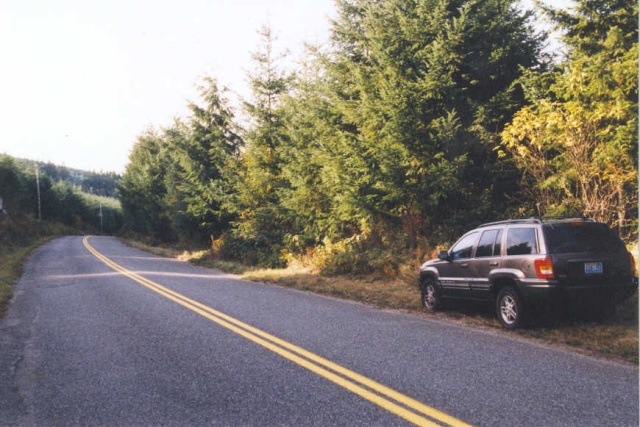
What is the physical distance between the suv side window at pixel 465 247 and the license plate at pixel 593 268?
1963 mm

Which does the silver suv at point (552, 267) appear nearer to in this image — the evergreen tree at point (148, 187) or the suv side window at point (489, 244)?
the suv side window at point (489, 244)

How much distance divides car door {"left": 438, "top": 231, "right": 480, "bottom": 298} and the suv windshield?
1.62m

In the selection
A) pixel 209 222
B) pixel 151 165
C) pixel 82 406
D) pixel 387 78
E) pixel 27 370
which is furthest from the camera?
pixel 151 165

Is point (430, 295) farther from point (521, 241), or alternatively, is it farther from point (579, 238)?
point (579, 238)

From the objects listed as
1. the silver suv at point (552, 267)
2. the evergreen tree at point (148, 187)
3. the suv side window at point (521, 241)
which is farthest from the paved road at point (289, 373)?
the evergreen tree at point (148, 187)

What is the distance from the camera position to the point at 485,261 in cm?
784

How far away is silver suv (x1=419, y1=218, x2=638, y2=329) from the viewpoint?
21.9ft

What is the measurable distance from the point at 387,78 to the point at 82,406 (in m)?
11.4

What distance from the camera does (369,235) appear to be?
1501 centimetres

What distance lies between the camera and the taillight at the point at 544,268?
21.8ft

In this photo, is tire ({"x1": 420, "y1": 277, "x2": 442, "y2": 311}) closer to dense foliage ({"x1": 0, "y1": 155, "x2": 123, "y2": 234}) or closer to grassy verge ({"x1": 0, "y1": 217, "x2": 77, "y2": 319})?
grassy verge ({"x1": 0, "y1": 217, "x2": 77, "y2": 319})

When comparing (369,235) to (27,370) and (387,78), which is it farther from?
(27,370)

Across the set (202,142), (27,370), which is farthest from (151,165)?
(27,370)

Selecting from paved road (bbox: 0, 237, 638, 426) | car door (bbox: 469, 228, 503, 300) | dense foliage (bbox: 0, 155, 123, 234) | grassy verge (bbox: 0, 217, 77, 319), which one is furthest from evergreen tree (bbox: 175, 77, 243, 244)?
dense foliage (bbox: 0, 155, 123, 234)
